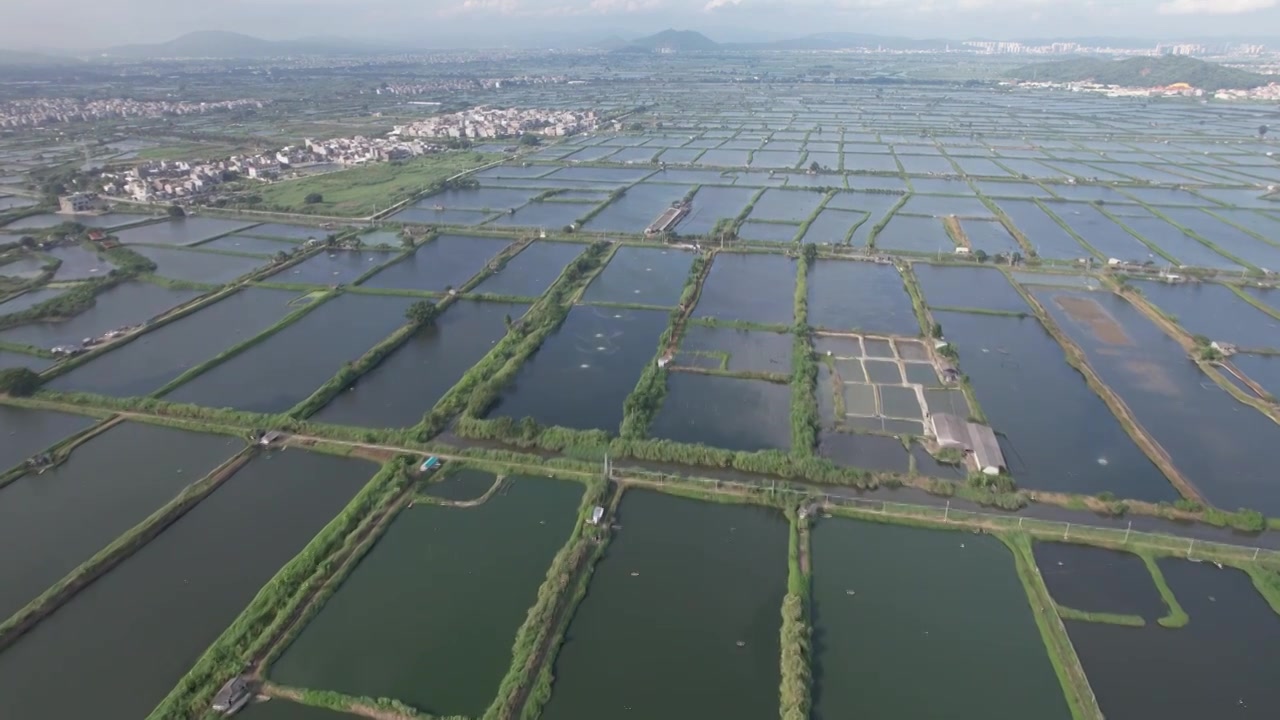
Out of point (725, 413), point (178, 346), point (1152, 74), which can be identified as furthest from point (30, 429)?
point (1152, 74)

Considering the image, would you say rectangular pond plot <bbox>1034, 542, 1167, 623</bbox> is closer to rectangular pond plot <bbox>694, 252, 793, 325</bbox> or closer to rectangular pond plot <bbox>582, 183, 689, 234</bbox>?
rectangular pond plot <bbox>694, 252, 793, 325</bbox>

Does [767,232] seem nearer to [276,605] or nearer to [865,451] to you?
[865,451]

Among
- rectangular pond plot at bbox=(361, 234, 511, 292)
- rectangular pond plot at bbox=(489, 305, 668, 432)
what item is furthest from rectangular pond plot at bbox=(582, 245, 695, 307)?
rectangular pond plot at bbox=(361, 234, 511, 292)

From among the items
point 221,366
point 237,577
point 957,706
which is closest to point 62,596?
point 237,577

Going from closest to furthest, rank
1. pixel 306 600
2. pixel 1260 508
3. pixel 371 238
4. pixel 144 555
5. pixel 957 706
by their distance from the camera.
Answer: pixel 957 706, pixel 306 600, pixel 144 555, pixel 1260 508, pixel 371 238

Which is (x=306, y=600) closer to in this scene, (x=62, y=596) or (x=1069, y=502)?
(x=62, y=596)

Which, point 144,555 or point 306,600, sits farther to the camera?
point 144,555
